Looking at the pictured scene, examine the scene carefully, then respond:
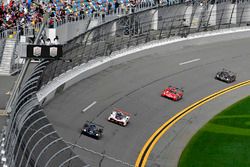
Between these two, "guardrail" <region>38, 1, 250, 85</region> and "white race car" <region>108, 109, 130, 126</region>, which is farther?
"guardrail" <region>38, 1, 250, 85</region>

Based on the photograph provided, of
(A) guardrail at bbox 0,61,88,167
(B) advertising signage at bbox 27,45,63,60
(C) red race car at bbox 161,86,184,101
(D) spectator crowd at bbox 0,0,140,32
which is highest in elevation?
(D) spectator crowd at bbox 0,0,140,32

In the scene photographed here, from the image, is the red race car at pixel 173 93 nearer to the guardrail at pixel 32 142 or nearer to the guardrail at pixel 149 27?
the guardrail at pixel 149 27

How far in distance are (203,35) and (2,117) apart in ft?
78.0

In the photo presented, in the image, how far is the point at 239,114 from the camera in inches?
1425

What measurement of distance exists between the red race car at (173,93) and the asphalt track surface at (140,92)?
298mm

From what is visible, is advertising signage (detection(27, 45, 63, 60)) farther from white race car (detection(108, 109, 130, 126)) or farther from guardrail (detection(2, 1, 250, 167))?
white race car (detection(108, 109, 130, 126))

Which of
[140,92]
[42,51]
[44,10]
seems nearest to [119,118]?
[140,92]

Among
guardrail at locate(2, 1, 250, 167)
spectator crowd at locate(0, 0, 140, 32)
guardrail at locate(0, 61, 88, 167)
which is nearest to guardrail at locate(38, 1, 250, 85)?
guardrail at locate(2, 1, 250, 167)

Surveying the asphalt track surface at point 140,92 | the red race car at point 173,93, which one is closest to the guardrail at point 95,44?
the asphalt track surface at point 140,92

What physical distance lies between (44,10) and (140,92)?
27.6 feet

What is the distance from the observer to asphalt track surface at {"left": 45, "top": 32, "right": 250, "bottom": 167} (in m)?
30.2

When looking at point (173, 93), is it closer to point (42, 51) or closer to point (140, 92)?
point (140, 92)

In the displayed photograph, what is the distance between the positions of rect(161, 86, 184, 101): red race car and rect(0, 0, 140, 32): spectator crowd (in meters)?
8.36

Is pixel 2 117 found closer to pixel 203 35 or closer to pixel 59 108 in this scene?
pixel 59 108
